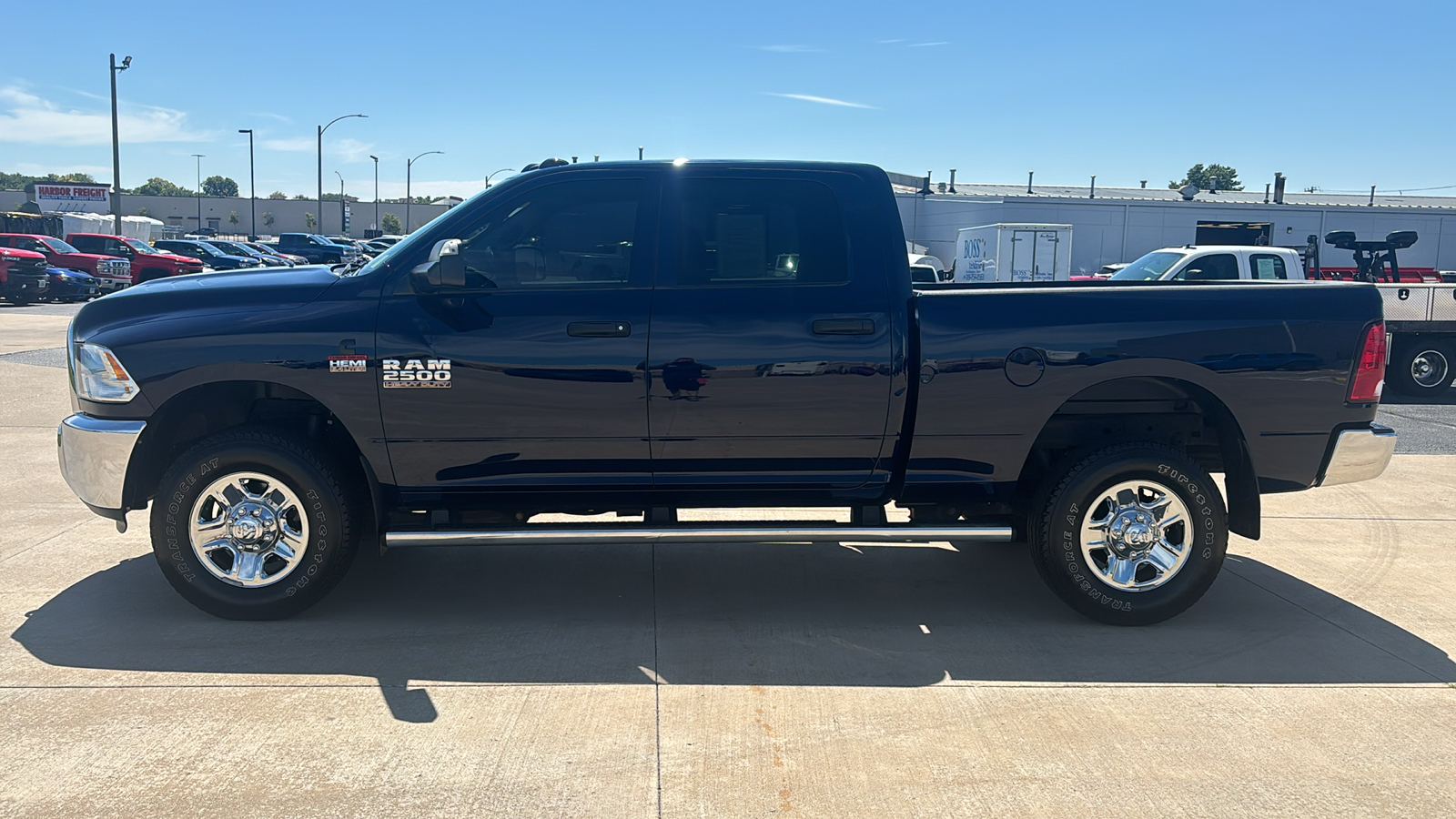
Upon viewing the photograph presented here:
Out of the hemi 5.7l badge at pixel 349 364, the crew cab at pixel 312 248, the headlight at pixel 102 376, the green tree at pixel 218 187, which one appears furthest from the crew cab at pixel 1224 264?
the green tree at pixel 218 187

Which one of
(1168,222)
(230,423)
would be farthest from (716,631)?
(1168,222)

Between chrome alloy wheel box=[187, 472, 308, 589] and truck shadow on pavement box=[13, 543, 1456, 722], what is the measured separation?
0.27 metres

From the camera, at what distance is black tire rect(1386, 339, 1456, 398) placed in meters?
13.8

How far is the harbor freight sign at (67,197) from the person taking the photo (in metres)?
82.5

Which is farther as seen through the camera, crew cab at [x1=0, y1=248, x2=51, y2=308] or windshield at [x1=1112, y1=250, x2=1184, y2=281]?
crew cab at [x1=0, y1=248, x2=51, y2=308]

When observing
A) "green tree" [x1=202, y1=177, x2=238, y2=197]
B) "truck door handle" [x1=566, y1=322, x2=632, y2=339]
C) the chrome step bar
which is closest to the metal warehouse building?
the chrome step bar

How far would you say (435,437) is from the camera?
187 inches

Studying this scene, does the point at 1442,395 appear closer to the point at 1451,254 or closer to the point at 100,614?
the point at 100,614

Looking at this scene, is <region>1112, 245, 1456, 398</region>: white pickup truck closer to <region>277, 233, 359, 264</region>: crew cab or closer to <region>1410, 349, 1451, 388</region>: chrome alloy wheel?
<region>1410, 349, 1451, 388</region>: chrome alloy wheel

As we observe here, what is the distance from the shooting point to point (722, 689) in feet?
13.9

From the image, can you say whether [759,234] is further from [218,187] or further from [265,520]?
[218,187]

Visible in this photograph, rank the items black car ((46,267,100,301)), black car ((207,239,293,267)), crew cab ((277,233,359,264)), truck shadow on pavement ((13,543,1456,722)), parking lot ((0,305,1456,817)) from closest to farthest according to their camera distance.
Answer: parking lot ((0,305,1456,817)) < truck shadow on pavement ((13,543,1456,722)) < black car ((46,267,100,301)) < black car ((207,239,293,267)) < crew cab ((277,233,359,264))

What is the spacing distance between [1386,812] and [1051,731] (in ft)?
3.38

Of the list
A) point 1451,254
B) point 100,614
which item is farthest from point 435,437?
point 1451,254
